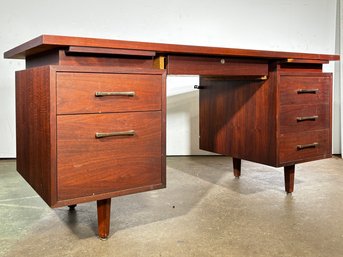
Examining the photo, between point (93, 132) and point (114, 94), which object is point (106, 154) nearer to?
point (93, 132)

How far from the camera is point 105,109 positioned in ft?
4.10

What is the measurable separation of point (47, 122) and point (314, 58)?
128 cm

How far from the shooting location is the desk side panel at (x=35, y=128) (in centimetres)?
119

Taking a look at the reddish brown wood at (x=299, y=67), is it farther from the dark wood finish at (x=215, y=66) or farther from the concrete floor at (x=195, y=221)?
the concrete floor at (x=195, y=221)

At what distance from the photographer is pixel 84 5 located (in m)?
2.88

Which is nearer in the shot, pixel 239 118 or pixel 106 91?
pixel 106 91

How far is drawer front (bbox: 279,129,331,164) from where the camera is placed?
181cm

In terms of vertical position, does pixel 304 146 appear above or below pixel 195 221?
above

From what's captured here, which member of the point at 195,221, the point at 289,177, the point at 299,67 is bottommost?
the point at 195,221

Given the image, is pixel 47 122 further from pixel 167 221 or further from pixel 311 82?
pixel 311 82

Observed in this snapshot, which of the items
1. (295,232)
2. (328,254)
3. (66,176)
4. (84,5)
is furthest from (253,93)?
(84,5)

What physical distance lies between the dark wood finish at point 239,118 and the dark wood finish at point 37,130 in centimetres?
102

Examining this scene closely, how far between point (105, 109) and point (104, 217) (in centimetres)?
39

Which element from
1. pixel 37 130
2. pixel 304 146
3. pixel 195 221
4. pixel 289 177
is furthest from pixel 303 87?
pixel 37 130
